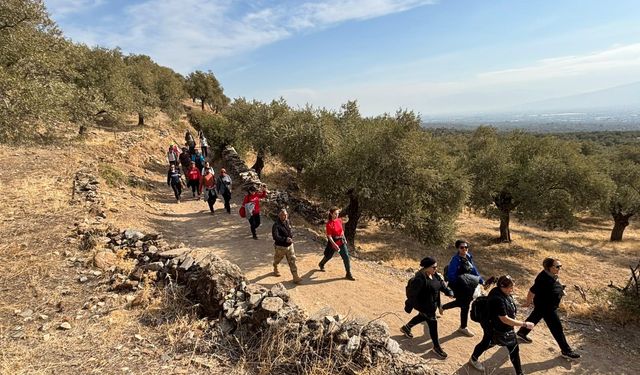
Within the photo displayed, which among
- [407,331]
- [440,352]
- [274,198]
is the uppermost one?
[274,198]

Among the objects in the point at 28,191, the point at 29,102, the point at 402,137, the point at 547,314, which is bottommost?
the point at 547,314

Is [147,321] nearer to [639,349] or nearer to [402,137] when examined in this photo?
[639,349]

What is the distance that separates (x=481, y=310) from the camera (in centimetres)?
705

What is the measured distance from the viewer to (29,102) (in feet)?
37.0

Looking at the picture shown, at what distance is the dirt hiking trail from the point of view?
8211 millimetres

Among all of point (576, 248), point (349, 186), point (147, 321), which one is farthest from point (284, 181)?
point (576, 248)

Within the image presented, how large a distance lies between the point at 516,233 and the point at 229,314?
3557 cm

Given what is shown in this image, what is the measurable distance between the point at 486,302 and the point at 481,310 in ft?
0.86

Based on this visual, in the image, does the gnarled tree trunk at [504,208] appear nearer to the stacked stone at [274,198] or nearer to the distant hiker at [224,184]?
the stacked stone at [274,198]

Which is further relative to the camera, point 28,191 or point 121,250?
point 28,191

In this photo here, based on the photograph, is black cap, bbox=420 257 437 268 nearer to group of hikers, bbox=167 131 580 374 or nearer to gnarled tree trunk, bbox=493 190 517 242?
group of hikers, bbox=167 131 580 374

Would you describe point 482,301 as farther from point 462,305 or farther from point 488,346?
point 462,305

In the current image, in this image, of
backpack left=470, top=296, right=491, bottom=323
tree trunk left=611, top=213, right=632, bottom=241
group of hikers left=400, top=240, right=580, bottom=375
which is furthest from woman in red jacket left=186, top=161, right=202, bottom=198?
tree trunk left=611, top=213, right=632, bottom=241

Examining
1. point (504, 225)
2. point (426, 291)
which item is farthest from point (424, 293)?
point (504, 225)
